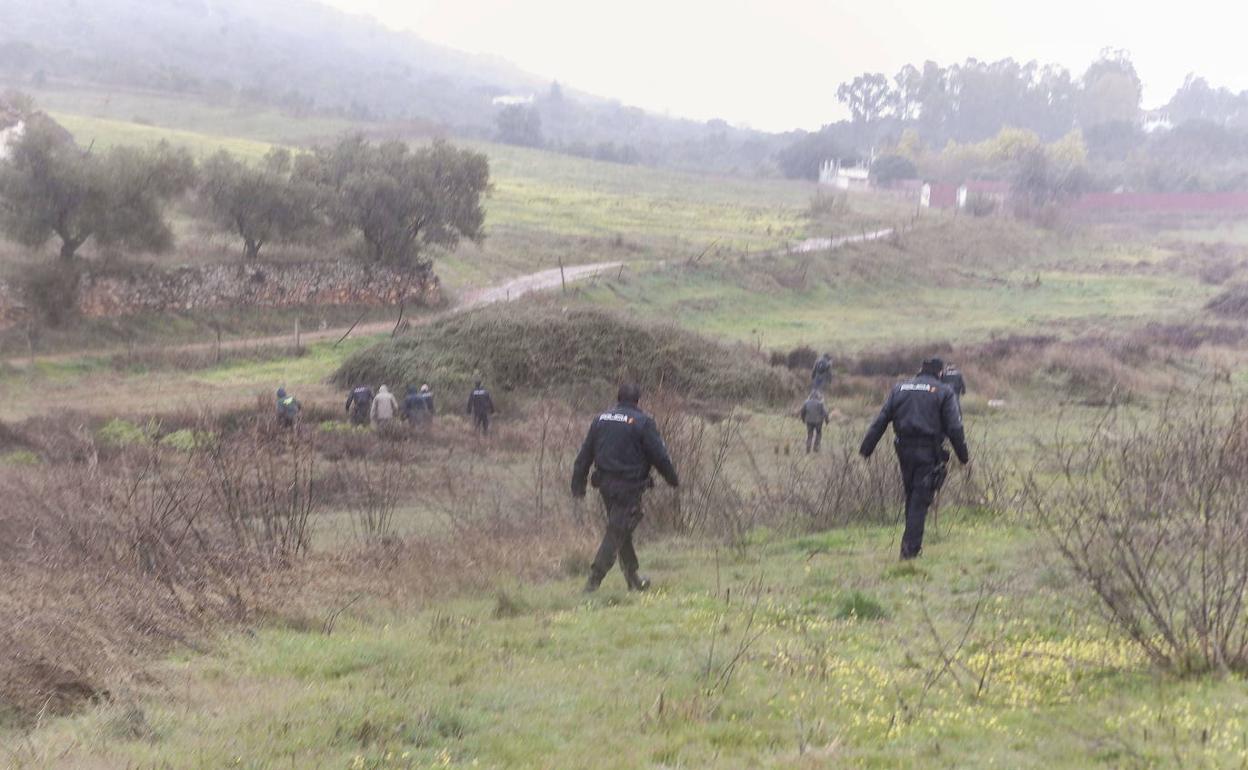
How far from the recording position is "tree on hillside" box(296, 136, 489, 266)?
42.6 m

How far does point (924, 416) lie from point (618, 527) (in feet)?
9.09

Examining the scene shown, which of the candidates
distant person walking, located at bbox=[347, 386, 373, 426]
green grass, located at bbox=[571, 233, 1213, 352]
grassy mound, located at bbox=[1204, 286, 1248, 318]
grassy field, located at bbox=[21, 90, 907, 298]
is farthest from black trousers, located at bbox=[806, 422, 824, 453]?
grassy mound, located at bbox=[1204, 286, 1248, 318]

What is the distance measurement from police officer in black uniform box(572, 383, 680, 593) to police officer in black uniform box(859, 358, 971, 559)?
6.46ft

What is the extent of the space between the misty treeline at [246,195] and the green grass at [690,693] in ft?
101

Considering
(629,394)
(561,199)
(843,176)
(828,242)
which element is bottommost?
(629,394)

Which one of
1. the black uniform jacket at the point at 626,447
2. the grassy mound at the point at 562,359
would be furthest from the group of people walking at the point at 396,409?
the black uniform jacket at the point at 626,447

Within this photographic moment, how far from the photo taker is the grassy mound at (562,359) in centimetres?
2858

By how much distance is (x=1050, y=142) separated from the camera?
557 ft

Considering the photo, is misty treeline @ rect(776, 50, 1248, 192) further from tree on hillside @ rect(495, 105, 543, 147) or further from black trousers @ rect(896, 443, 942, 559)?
black trousers @ rect(896, 443, 942, 559)

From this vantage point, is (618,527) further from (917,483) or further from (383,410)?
(383,410)

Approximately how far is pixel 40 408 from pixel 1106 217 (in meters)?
97.9

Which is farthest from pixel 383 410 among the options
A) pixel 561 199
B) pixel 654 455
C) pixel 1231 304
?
pixel 561 199

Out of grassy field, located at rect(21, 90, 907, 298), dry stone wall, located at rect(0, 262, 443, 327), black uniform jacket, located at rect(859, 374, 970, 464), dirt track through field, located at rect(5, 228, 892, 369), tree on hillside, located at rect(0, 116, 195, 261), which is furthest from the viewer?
grassy field, located at rect(21, 90, 907, 298)

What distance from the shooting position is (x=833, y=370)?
30734 mm
